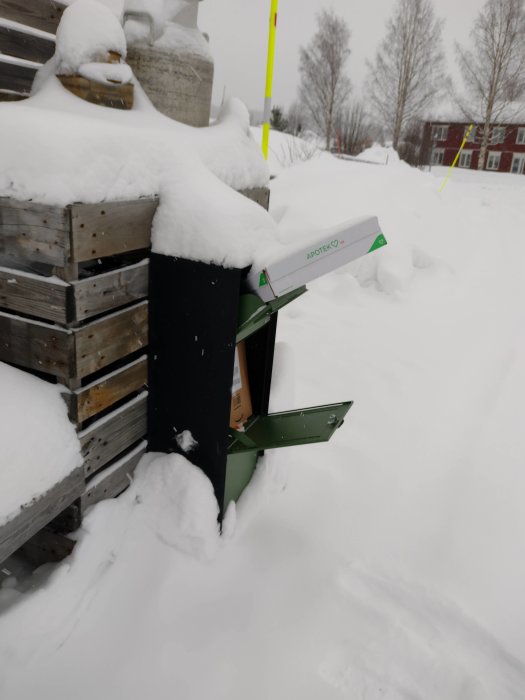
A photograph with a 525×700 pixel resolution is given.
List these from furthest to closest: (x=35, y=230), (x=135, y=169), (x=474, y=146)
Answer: (x=474, y=146) → (x=135, y=169) → (x=35, y=230)

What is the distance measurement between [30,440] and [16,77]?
6.82 ft

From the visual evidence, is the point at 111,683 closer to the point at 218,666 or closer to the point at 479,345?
the point at 218,666

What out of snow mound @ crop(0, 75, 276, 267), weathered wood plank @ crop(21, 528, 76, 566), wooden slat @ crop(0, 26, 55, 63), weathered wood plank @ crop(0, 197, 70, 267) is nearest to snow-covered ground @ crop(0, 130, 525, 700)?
weathered wood plank @ crop(21, 528, 76, 566)

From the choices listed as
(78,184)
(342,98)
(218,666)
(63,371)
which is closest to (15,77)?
(78,184)

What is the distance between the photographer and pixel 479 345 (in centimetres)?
561

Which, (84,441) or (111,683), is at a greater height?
(84,441)

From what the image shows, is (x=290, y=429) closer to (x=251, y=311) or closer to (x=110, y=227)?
(x=251, y=311)

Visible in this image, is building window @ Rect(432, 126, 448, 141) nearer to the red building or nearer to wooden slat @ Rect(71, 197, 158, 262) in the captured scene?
the red building

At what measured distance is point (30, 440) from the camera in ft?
7.09

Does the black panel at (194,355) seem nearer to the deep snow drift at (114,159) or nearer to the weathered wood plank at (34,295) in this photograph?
the deep snow drift at (114,159)

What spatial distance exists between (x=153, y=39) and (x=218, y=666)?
2.92 metres

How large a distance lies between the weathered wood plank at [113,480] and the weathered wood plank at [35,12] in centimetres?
234

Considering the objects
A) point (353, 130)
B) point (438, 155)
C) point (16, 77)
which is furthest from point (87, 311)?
point (438, 155)

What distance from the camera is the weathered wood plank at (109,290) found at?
215 cm
